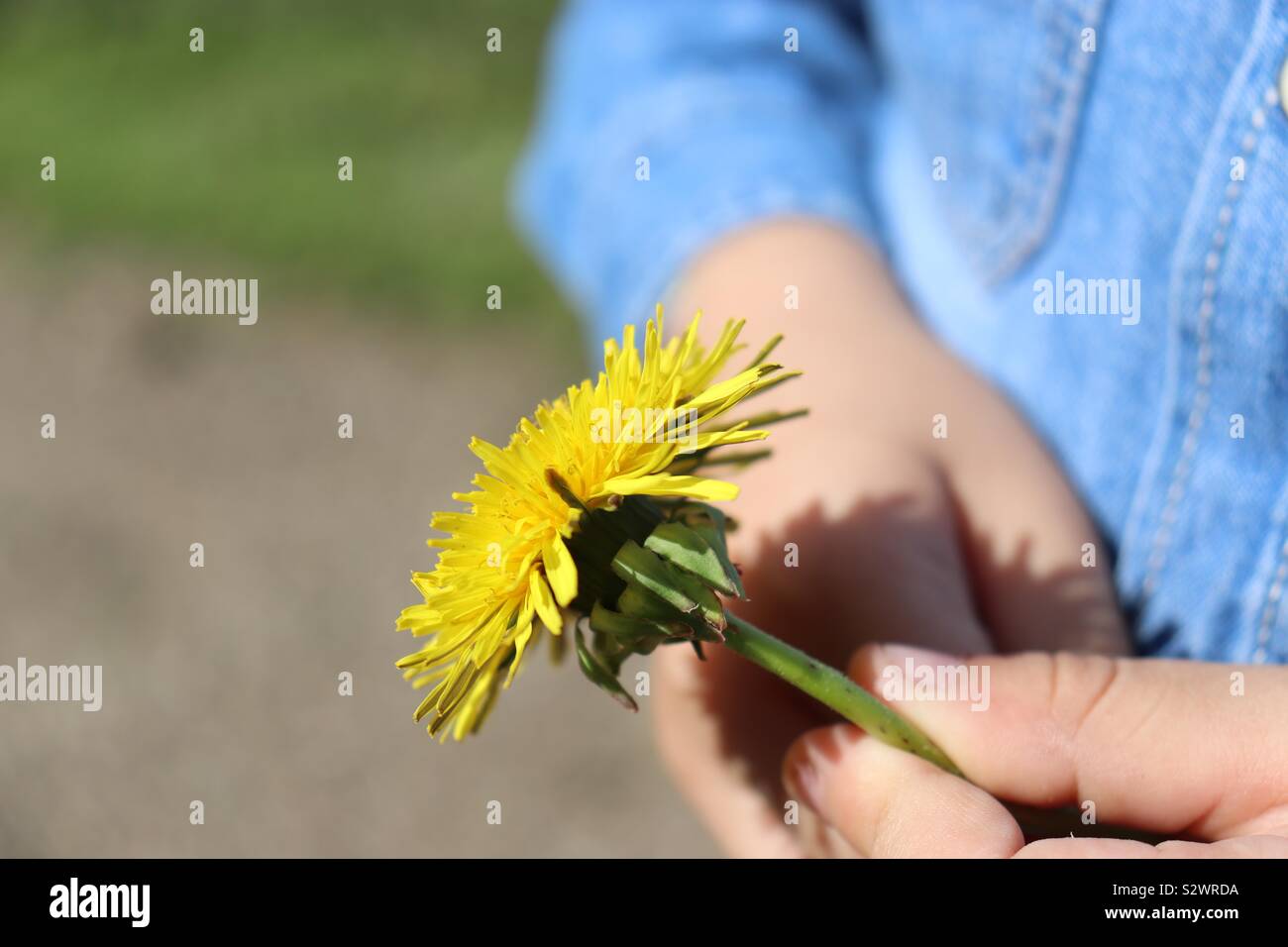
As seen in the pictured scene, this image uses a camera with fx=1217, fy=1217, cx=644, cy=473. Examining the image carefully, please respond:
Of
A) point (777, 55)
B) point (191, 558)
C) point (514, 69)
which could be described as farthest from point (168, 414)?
point (777, 55)

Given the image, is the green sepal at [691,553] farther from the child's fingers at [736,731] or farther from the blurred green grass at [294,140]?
the blurred green grass at [294,140]

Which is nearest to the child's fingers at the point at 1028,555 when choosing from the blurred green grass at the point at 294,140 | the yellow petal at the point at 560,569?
the yellow petal at the point at 560,569

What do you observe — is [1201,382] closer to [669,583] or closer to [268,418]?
[669,583]

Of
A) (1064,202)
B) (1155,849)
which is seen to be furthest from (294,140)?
(1155,849)

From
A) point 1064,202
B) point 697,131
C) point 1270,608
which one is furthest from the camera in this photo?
point 697,131

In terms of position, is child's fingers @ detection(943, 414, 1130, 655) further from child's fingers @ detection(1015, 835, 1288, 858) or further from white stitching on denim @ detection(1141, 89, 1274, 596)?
child's fingers @ detection(1015, 835, 1288, 858)

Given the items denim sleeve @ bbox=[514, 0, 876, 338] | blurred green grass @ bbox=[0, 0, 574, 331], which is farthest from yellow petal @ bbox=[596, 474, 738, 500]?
blurred green grass @ bbox=[0, 0, 574, 331]

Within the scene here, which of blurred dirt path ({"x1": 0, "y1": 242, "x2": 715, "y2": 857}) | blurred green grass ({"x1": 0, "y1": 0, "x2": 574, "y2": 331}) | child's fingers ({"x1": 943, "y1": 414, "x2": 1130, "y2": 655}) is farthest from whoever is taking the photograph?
blurred green grass ({"x1": 0, "y1": 0, "x2": 574, "y2": 331})
